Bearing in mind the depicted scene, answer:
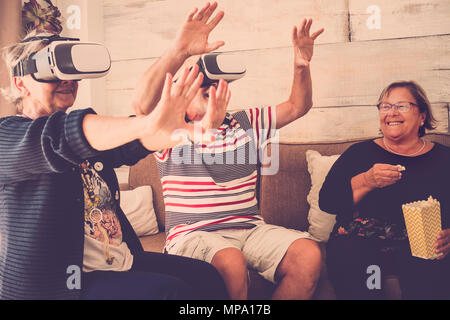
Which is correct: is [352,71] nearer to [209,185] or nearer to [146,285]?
[209,185]

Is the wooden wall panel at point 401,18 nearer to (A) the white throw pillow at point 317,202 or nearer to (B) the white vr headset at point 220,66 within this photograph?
(A) the white throw pillow at point 317,202

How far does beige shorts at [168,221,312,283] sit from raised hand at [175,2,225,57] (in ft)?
1.84

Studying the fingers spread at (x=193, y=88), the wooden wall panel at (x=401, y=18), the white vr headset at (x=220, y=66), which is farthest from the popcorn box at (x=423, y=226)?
the wooden wall panel at (x=401, y=18)

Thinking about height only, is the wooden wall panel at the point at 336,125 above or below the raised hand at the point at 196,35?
below

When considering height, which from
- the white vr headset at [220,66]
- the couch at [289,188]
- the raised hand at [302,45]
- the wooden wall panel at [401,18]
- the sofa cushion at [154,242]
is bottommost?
the sofa cushion at [154,242]

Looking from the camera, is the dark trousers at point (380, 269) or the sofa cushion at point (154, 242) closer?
the dark trousers at point (380, 269)

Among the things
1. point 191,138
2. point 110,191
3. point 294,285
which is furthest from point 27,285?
point 294,285

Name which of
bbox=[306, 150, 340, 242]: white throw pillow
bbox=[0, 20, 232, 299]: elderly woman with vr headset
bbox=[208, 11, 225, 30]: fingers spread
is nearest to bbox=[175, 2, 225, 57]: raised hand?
bbox=[208, 11, 225, 30]: fingers spread

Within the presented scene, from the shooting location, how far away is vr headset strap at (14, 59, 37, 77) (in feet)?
2.96

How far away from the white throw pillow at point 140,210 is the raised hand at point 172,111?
1.01m

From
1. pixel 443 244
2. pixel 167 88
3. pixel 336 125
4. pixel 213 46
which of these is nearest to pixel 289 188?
pixel 336 125

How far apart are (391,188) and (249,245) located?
1.70 feet

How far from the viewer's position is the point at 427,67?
6.11ft

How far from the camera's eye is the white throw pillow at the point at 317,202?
157 cm
